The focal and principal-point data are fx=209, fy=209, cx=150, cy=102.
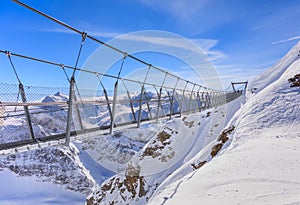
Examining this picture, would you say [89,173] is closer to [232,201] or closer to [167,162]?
[167,162]

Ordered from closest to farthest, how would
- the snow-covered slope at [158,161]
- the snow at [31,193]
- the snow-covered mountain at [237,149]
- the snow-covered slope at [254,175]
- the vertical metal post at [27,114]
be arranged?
the snow-covered slope at [254,175]
the snow-covered mountain at [237,149]
the vertical metal post at [27,114]
the snow-covered slope at [158,161]
the snow at [31,193]

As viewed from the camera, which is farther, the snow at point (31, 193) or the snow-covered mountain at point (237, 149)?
the snow at point (31, 193)

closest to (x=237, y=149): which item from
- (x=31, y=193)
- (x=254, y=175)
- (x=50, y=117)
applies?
(x=254, y=175)

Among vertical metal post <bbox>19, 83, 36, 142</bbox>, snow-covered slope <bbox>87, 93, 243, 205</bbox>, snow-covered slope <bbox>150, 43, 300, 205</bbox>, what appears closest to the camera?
snow-covered slope <bbox>150, 43, 300, 205</bbox>

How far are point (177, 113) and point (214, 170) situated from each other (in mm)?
5811

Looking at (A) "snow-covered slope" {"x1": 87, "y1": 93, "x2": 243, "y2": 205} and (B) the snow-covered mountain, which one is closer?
(B) the snow-covered mountain

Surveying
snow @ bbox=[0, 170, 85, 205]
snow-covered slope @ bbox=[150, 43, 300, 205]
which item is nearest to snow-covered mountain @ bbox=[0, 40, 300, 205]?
snow-covered slope @ bbox=[150, 43, 300, 205]

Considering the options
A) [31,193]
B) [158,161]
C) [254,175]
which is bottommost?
[31,193]

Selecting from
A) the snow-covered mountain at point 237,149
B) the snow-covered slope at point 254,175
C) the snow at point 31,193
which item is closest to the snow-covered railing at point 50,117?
the snow-covered mountain at point 237,149

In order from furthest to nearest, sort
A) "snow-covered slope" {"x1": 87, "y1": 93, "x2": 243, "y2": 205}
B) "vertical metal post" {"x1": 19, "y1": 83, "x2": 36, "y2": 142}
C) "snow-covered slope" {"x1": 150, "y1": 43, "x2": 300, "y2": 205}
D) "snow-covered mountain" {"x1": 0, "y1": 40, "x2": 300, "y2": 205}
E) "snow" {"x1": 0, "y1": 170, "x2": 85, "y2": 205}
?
"snow" {"x1": 0, "y1": 170, "x2": 85, "y2": 205}, "snow-covered slope" {"x1": 87, "y1": 93, "x2": 243, "y2": 205}, "vertical metal post" {"x1": 19, "y1": 83, "x2": 36, "y2": 142}, "snow-covered mountain" {"x1": 0, "y1": 40, "x2": 300, "y2": 205}, "snow-covered slope" {"x1": 150, "y1": 43, "x2": 300, "y2": 205}

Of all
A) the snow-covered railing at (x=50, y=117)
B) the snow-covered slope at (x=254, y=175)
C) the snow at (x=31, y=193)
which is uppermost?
the snow-covered railing at (x=50, y=117)

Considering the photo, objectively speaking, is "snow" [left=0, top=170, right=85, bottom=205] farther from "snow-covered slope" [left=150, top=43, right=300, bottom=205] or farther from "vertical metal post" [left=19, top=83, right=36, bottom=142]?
"vertical metal post" [left=19, top=83, right=36, bottom=142]

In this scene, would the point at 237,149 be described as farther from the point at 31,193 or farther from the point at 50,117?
the point at 31,193

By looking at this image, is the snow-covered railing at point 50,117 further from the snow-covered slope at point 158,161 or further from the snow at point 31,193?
the snow at point 31,193
